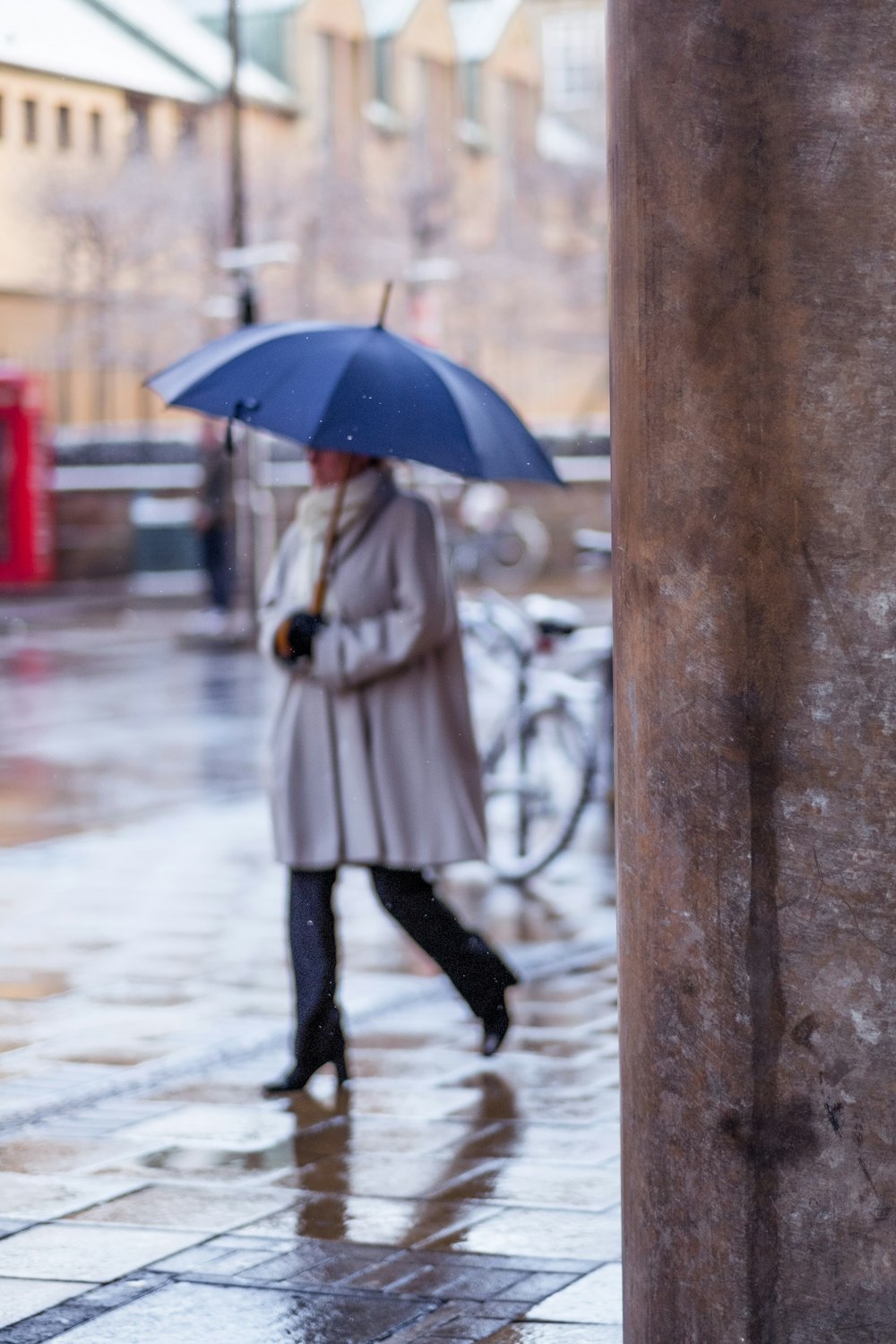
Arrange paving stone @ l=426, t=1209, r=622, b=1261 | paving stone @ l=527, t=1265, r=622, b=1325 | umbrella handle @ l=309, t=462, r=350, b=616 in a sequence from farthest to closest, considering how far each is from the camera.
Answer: umbrella handle @ l=309, t=462, r=350, b=616 < paving stone @ l=426, t=1209, r=622, b=1261 < paving stone @ l=527, t=1265, r=622, b=1325

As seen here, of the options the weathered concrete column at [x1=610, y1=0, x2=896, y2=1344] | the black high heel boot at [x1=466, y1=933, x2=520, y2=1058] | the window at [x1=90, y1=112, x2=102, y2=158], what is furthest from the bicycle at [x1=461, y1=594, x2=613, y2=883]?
the window at [x1=90, y1=112, x2=102, y2=158]

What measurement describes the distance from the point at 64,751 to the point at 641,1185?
10.5m

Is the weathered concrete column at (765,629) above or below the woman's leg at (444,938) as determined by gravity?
above

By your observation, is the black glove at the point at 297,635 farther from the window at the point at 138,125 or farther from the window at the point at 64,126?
the window at the point at 138,125

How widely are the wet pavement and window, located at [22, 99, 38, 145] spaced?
20.4ft

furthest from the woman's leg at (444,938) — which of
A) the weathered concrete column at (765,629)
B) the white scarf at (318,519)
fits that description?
the weathered concrete column at (765,629)

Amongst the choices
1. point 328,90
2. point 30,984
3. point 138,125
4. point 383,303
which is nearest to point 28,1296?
point 383,303

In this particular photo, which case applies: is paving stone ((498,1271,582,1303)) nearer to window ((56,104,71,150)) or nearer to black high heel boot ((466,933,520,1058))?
black high heel boot ((466,933,520,1058))

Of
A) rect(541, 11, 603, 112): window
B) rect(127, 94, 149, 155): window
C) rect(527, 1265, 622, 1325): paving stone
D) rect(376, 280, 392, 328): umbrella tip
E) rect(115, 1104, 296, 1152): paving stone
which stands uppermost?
rect(541, 11, 603, 112): window

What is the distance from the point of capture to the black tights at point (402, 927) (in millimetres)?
5957

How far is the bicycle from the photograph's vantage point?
9500mm

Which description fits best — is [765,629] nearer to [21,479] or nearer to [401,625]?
[401,625]

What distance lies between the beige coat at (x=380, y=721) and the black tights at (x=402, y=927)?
0.29 ft

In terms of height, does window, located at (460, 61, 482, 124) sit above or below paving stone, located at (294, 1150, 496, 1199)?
above
